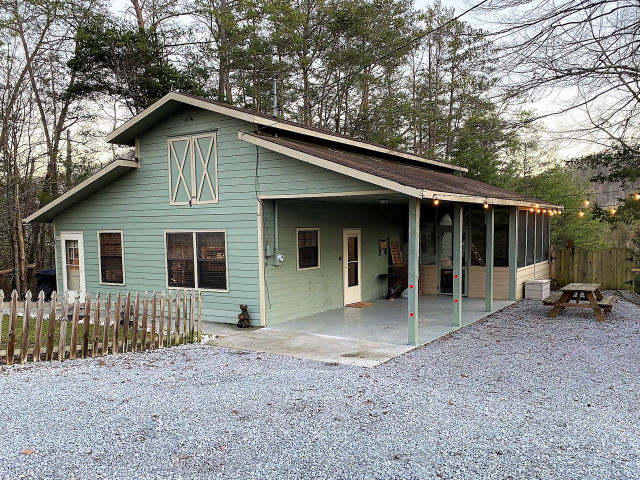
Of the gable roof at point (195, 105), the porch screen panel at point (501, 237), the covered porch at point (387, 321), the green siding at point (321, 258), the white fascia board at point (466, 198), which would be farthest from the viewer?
the porch screen panel at point (501, 237)

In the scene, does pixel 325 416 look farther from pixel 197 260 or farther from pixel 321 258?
pixel 321 258

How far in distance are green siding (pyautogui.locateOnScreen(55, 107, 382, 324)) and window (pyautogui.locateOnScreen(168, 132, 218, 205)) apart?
14 cm

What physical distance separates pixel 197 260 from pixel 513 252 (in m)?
7.62

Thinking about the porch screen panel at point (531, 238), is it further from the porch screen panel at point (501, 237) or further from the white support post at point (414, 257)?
the white support post at point (414, 257)

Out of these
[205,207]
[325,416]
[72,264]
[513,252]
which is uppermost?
[205,207]

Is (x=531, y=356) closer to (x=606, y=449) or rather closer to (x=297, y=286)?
(x=606, y=449)

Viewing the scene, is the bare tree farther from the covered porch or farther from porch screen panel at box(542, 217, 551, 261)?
porch screen panel at box(542, 217, 551, 261)

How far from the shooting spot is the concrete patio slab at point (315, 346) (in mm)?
7094

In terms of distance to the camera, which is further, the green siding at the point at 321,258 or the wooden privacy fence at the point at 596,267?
the wooden privacy fence at the point at 596,267

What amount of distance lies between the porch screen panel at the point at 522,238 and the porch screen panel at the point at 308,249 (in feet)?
18.3

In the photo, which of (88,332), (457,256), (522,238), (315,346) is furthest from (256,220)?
(522,238)

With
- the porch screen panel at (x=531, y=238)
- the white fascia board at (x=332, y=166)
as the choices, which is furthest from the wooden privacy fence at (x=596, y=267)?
the white fascia board at (x=332, y=166)

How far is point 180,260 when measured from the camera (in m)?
10.2

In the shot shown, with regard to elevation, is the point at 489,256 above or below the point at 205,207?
below
